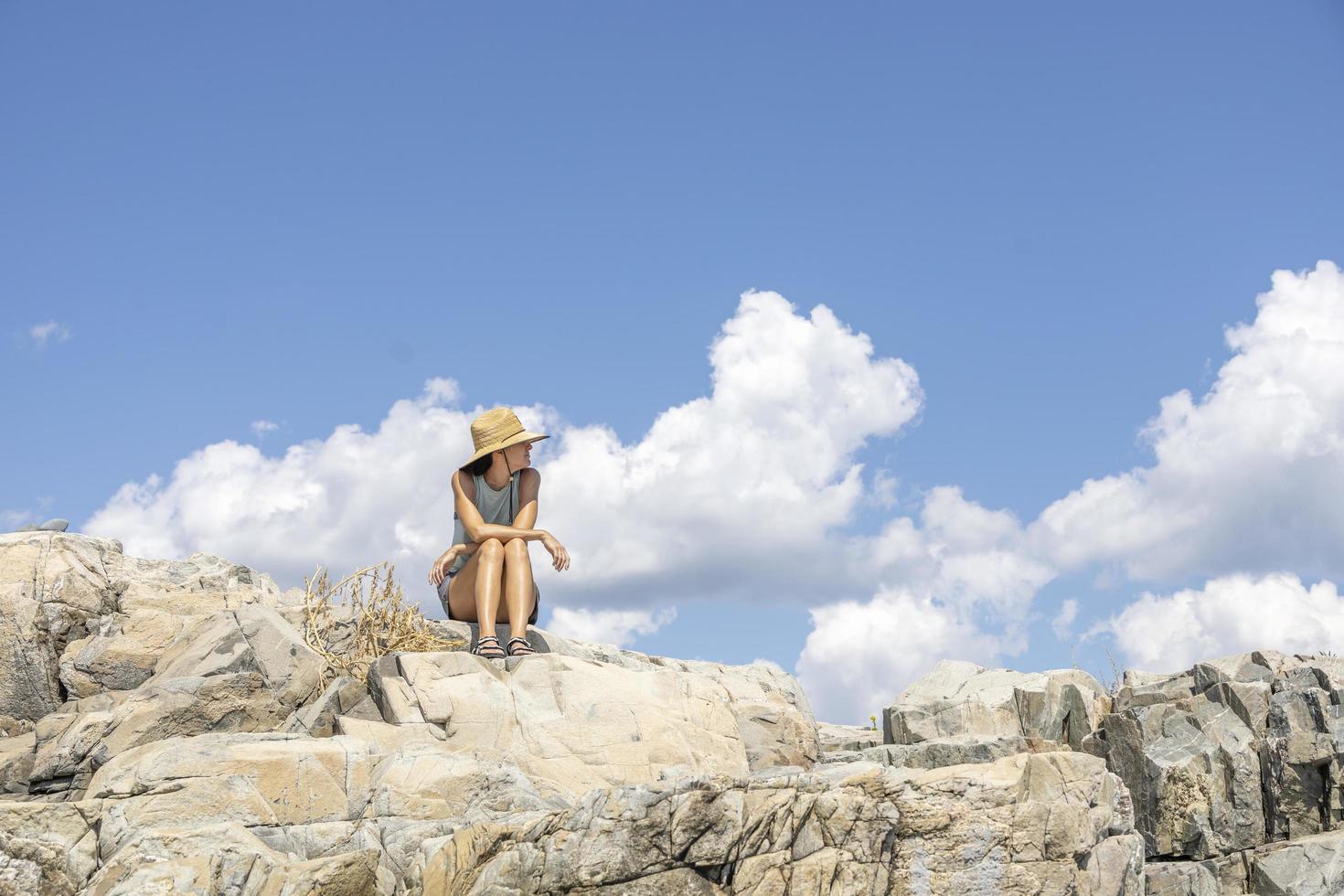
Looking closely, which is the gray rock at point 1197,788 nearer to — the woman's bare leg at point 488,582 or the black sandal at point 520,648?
the black sandal at point 520,648

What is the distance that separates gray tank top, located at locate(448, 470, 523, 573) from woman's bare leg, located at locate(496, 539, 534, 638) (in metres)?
0.57

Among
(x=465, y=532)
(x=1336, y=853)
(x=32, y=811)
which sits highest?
(x=465, y=532)

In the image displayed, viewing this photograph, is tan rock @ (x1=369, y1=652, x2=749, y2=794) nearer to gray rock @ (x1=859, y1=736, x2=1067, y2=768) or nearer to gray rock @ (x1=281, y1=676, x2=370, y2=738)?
gray rock @ (x1=281, y1=676, x2=370, y2=738)

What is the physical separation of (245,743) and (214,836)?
72.7 inches

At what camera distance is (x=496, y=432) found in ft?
43.5

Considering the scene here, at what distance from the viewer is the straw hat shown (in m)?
13.2

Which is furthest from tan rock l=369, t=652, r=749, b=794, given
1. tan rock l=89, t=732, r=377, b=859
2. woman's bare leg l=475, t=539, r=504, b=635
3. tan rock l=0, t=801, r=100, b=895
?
tan rock l=0, t=801, r=100, b=895

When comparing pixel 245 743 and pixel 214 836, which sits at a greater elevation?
pixel 245 743

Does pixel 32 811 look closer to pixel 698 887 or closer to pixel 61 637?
pixel 698 887

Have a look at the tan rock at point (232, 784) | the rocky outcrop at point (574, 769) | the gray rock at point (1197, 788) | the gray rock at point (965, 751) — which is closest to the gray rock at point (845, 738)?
the rocky outcrop at point (574, 769)

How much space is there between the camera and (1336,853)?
1085cm

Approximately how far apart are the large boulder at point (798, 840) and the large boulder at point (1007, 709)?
7.16 metres

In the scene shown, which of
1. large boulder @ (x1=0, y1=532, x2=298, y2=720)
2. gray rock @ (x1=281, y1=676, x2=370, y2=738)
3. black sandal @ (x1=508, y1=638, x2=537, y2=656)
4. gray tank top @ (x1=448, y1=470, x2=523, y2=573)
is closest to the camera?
gray rock @ (x1=281, y1=676, x2=370, y2=738)

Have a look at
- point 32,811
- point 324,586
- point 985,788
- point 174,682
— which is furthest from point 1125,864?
point 324,586
